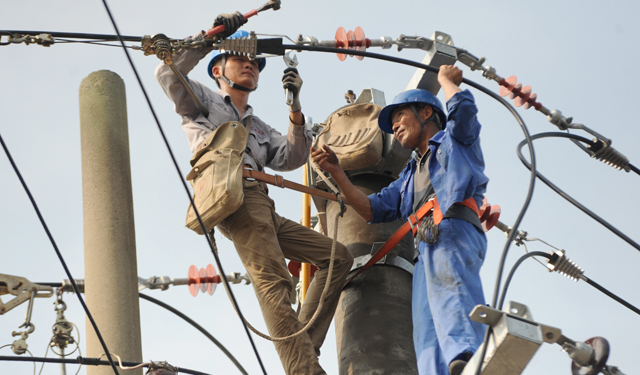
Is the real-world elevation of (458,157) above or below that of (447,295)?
above

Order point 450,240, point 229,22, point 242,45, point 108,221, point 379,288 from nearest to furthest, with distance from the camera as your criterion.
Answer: point 108,221
point 450,240
point 229,22
point 242,45
point 379,288

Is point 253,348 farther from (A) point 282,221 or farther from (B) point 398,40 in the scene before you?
(B) point 398,40

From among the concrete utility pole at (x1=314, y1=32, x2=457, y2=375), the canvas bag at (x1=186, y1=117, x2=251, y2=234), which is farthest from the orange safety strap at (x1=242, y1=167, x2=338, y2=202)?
the concrete utility pole at (x1=314, y1=32, x2=457, y2=375)

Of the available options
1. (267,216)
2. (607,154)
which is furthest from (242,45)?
(607,154)

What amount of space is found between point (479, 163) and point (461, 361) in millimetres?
1493

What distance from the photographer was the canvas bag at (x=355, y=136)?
7750 millimetres

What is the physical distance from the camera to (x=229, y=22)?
5996 mm

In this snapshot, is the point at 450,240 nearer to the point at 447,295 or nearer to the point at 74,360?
the point at 447,295

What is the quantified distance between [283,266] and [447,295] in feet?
4.22

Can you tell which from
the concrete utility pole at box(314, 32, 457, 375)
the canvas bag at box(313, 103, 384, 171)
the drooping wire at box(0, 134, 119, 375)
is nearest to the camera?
the drooping wire at box(0, 134, 119, 375)

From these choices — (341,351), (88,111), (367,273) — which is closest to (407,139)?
(367,273)

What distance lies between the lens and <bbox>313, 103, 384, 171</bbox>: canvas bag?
7.75m

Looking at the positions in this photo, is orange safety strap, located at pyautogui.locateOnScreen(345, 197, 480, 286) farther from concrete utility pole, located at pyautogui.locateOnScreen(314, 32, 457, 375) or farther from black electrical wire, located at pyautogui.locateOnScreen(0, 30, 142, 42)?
black electrical wire, located at pyautogui.locateOnScreen(0, 30, 142, 42)

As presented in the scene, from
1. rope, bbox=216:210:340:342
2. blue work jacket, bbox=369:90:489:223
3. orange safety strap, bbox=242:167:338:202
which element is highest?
→ orange safety strap, bbox=242:167:338:202
